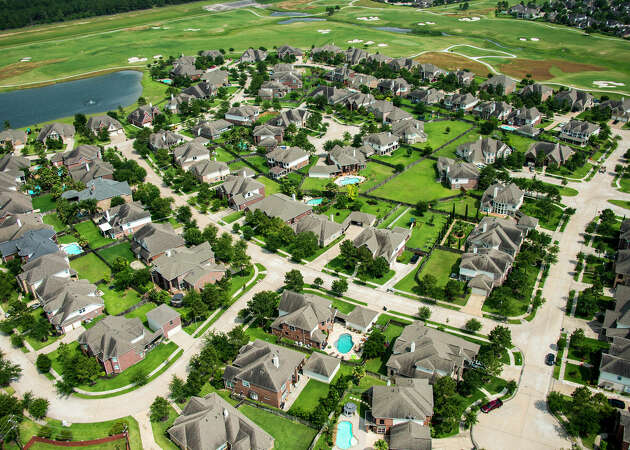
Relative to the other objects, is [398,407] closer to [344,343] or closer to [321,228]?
[344,343]

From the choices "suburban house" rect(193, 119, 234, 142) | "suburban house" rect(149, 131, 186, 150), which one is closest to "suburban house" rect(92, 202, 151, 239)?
"suburban house" rect(149, 131, 186, 150)

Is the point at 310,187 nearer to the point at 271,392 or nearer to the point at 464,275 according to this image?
the point at 464,275

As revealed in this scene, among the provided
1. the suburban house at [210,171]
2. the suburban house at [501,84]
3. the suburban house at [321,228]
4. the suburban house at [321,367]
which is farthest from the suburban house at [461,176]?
the suburban house at [501,84]

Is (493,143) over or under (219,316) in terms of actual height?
over

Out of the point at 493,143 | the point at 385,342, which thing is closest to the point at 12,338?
the point at 385,342

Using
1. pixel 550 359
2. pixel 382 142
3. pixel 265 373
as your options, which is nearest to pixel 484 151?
pixel 382 142
